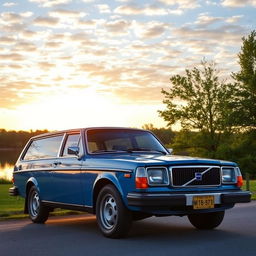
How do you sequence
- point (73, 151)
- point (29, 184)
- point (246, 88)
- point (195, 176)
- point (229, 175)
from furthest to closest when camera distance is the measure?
1. point (246, 88)
2. point (29, 184)
3. point (73, 151)
4. point (229, 175)
5. point (195, 176)

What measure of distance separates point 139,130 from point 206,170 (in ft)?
7.26

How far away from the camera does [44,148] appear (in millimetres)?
11695

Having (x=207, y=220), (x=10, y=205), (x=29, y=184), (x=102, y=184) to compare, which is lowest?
(x=10, y=205)

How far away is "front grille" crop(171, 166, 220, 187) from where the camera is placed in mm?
8734

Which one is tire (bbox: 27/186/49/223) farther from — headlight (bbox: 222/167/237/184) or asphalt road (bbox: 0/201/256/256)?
headlight (bbox: 222/167/237/184)

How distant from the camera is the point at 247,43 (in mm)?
55250

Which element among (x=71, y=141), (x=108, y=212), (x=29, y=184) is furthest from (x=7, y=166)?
(x=108, y=212)

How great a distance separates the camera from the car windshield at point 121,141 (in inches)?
401

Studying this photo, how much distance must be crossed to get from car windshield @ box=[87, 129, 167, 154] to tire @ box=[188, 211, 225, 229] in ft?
4.43

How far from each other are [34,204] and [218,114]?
48443 millimetres

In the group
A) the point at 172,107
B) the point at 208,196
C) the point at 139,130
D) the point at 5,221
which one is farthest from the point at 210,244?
the point at 172,107

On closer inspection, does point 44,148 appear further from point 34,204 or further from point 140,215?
point 140,215

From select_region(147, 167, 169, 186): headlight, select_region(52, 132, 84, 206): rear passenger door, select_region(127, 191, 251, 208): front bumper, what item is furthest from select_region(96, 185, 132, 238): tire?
select_region(52, 132, 84, 206): rear passenger door

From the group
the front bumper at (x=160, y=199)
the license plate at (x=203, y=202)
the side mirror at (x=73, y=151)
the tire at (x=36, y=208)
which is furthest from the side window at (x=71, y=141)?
the license plate at (x=203, y=202)
